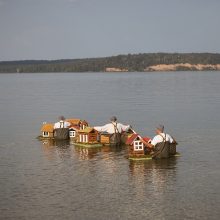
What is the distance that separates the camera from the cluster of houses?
4200 cm

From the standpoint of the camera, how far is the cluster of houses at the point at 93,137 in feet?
138

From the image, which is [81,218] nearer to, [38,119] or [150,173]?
[150,173]

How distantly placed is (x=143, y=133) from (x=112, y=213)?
27.4 metres

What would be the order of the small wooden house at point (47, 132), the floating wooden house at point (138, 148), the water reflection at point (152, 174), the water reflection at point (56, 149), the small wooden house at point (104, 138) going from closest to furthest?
the water reflection at point (152, 174), the floating wooden house at point (138, 148), the water reflection at point (56, 149), the small wooden house at point (104, 138), the small wooden house at point (47, 132)

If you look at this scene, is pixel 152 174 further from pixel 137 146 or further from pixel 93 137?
pixel 93 137

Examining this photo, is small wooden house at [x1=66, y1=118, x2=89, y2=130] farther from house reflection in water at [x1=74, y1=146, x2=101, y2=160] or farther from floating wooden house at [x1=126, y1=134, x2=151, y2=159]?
floating wooden house at [x1=126, y1=134, x2=151, y2=159]

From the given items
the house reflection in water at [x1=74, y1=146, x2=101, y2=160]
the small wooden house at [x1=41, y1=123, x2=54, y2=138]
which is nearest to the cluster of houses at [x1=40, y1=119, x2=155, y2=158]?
the small wooden house at [x1=41, y1=123, x2=54, y2=138]

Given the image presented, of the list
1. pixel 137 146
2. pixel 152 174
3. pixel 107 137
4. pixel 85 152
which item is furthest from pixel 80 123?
pixel 152 174

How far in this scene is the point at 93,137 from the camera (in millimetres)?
48031

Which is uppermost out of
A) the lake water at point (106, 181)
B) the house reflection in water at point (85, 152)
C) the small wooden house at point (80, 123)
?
the small wooden house at point (80, 123)

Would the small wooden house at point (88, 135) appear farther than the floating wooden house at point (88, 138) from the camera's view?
Yes

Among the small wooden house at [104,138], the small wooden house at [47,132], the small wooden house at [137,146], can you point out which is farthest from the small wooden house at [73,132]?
the small wooden house at [137,146]

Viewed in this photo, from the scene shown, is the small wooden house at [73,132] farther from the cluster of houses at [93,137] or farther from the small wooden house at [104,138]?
the small wooden house at [104,138]

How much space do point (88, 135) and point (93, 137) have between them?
1.45 feet
